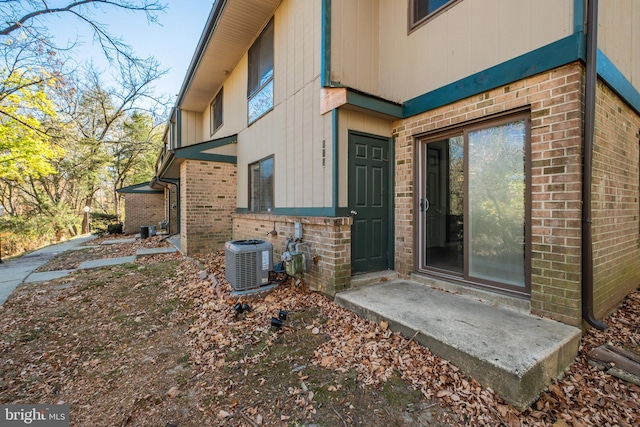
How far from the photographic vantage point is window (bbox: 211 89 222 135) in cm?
1001

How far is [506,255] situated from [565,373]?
4.46ft

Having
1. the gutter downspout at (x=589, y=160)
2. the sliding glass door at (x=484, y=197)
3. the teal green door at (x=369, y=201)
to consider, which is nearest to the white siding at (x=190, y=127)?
the teal green door at (x=369, y=201)

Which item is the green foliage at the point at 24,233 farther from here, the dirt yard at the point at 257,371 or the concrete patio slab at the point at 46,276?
the dirt yard at the point at 257,371

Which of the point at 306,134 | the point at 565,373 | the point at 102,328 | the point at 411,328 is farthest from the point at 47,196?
the point at 565,373

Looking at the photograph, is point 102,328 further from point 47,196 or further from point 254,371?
point 47,196

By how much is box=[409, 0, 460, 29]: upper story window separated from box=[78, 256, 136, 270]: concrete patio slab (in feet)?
28.5

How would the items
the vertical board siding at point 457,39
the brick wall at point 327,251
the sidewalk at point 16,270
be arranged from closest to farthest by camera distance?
1. the vertical board siding at point 457,39
2. the brick wall at point 327,251
3. the sidewalk at point 16,270

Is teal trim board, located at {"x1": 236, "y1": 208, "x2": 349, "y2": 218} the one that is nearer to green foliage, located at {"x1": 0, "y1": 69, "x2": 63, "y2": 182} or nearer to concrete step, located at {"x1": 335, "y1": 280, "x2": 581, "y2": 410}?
concrete step, located at {"x1": 335, "y1": 280, "x2": 581, "y2": 410}

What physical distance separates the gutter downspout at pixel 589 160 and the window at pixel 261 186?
16.8ft

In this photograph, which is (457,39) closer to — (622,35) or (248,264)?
(622,35)

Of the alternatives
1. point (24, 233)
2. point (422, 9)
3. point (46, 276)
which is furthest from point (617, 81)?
point (24, 233)

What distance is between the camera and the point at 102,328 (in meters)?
3.75

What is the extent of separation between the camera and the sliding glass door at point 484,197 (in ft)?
11.2

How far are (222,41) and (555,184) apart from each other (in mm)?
7864
